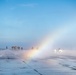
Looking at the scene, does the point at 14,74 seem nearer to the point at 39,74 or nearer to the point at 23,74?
the point at 23,74

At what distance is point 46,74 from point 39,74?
1.91 ft

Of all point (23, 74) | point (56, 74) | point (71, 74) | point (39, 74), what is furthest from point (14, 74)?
point (71, 74)

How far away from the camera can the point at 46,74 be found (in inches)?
773

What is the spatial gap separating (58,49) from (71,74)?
85.5 meters

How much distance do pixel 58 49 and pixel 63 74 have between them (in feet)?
281

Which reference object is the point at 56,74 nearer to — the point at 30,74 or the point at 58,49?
the point at 30,74

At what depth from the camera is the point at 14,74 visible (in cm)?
1962

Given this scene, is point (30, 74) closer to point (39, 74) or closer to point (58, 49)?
point (39, 74)

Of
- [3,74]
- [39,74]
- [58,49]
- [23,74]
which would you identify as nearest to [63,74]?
[39,74]

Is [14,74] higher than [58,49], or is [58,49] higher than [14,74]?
[58,49]

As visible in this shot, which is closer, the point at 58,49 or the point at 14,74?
the point at 14,74

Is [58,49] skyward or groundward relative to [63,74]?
skyward

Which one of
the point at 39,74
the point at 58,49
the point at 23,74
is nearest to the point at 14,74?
the point at 23,74

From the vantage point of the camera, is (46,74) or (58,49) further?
(58,49)
